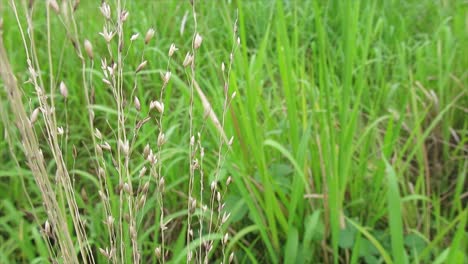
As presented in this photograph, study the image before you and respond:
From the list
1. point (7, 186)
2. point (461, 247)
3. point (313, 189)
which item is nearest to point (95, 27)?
point (7, 186)

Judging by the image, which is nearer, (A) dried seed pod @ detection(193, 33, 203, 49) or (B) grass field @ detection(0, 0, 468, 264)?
(A) dried seed pod @ detection(193, 33, 203, 49)

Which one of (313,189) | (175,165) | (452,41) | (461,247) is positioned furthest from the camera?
(452,41)

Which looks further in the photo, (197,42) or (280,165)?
(280,165)

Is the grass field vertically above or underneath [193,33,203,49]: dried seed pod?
underneath

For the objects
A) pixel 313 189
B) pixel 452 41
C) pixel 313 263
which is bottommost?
pixel 313 263

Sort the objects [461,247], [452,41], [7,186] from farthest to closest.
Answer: [452,41]
[7,186]
[461,247]

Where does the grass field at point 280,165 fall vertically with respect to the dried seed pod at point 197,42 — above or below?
below

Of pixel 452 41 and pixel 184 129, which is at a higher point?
pixel 452 41

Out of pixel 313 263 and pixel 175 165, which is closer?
pixel 313 263

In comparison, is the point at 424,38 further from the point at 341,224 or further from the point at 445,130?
the point at 341,224

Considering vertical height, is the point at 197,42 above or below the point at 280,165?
above

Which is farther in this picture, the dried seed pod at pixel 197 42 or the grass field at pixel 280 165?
the grass field at pixel 280 165
